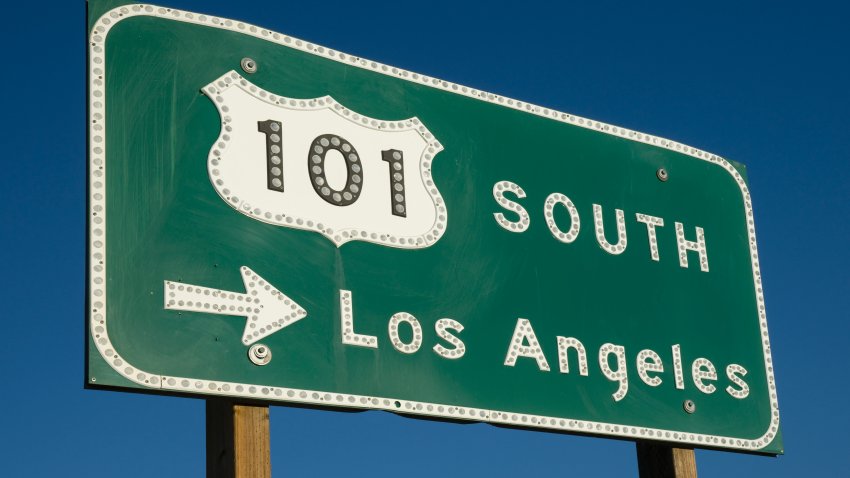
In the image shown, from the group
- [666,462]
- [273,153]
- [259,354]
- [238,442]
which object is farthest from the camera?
[666,462]

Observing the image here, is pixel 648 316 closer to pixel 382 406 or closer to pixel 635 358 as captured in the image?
pixel 635 358

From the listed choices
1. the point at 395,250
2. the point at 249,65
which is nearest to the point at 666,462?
the point at 395,250

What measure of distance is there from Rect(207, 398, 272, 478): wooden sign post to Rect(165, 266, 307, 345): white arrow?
251 millimetres

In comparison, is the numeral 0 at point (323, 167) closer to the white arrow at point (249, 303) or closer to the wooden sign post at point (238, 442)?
the white arrow at point (249, 303)

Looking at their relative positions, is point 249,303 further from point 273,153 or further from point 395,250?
point 395,250

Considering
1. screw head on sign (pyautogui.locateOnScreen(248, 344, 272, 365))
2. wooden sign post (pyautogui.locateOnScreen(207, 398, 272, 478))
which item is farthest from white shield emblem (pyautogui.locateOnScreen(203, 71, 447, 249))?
wooden sign post (pyautogui.locateOnScreen(207, 398, 272, 478))

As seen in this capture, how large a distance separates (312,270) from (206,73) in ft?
2.78

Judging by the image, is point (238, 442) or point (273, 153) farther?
point (273, 153)

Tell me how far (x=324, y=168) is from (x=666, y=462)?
2.16m

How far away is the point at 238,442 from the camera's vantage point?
5.15 m

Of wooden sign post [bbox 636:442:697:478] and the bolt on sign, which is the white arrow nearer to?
the bolt on sign

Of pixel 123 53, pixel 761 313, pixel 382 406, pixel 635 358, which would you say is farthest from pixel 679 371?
Result: pixel 123 53

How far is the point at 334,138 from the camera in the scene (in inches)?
231

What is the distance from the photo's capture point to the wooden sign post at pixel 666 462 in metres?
6.66
